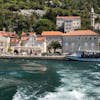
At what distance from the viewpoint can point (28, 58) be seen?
79250 millimetres

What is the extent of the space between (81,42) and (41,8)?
87.8 feet

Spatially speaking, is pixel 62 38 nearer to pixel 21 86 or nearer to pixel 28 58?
pixel 28 58

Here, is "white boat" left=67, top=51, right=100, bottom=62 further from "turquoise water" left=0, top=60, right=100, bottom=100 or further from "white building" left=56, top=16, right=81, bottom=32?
"white building" left=56, top=16, right=81, bottom=32

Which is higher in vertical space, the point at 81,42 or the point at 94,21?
the point at 94,21

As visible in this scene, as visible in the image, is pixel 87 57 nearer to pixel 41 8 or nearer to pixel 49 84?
pixel 49 84

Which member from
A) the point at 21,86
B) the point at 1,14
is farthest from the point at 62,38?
→ the point at 21,86

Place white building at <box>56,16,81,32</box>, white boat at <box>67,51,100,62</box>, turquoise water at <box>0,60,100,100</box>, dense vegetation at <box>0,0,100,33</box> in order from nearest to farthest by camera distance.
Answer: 1. turquoise water at <box>0,60,100,100</box>
2. white boat at <box>67,51,100,62</box>
3. dense vegetation at <box>0,0,100,33</box>
4. white building at <box>56,16,81,32</box>

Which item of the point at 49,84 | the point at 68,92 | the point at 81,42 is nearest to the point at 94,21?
the point at 81,42

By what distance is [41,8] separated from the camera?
112 meters

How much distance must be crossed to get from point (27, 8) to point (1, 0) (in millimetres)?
8865

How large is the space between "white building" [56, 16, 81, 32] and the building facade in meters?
13.2

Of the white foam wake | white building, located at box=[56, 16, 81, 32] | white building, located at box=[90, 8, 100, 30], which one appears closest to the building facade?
white building, located at box=[56, 16, 81, 32]

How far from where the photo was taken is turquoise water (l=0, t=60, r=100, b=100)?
36469 millimetres

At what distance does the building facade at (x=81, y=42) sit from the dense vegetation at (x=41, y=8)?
12.0 metres
